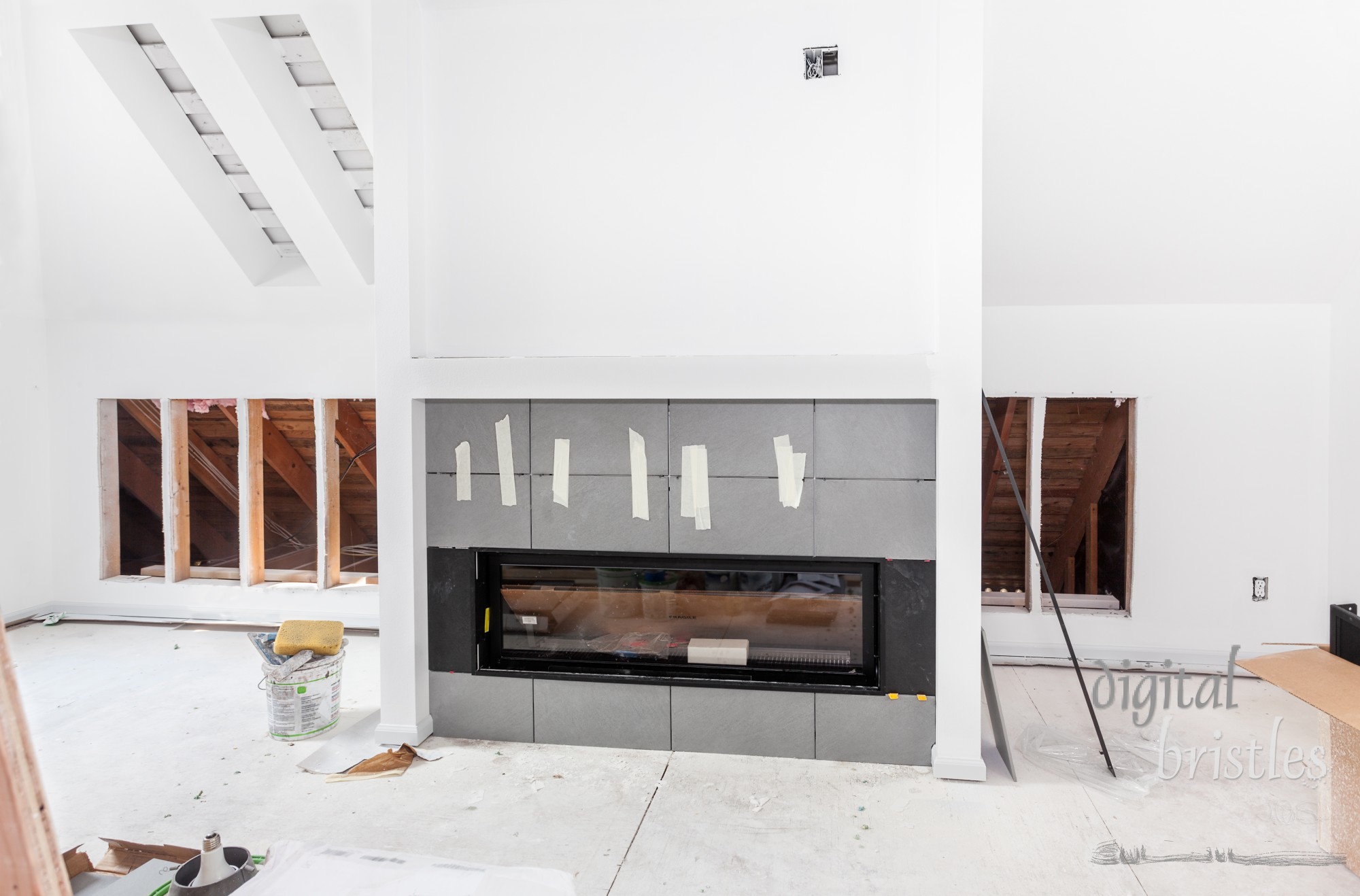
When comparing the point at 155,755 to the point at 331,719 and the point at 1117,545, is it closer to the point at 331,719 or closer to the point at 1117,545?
the point at 331,719

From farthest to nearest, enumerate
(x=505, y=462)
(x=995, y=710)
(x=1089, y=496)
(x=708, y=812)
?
1. (x=1089, y=496)
2. (x=505, y=462)
3. (x=995, y=710)
4. (x=708, y=812)

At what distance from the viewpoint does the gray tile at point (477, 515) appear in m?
3.13

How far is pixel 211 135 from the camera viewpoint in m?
3.68

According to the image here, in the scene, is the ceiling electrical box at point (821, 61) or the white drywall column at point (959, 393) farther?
the ceiling electrical box at point (821, 61)

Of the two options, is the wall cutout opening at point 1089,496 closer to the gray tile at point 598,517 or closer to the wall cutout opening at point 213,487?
the gray tile at point 598,517

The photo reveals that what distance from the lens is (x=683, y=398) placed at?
2.97 metres

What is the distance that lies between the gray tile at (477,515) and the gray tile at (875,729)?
1.39 m

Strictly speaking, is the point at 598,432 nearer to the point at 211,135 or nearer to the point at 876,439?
the point at 876,439

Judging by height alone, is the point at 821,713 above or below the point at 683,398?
below

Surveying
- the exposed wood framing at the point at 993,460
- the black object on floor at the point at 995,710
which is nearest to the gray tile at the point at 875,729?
the black object on floor at the point at 995,710

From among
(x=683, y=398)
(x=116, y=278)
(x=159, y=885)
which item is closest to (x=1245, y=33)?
(x=683, y=398)

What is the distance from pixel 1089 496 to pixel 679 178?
136 inches

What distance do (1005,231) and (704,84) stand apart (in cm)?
159

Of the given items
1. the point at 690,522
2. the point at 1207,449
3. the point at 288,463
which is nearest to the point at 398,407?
the point at 690,522
